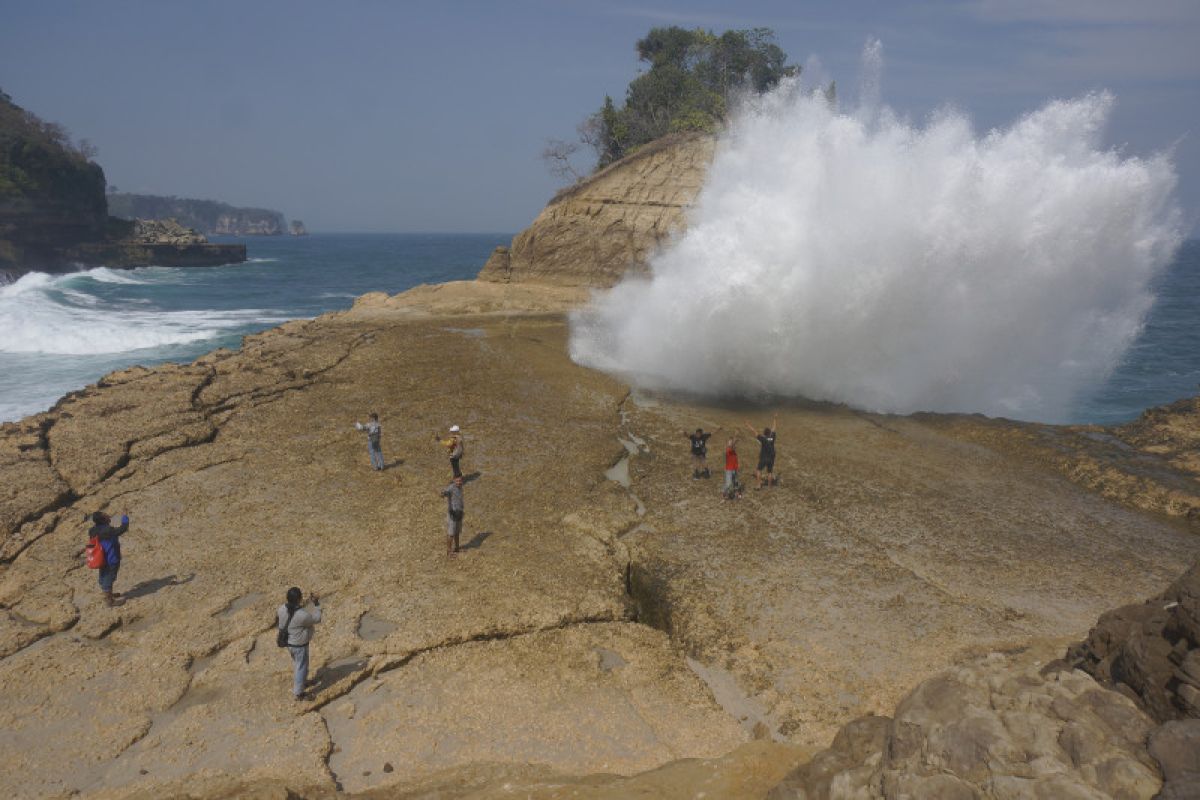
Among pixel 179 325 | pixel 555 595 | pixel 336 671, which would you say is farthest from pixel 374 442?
pixel 179 325

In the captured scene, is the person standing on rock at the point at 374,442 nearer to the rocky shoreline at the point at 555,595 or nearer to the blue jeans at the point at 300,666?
the rocky shoreline at the point at 555,595

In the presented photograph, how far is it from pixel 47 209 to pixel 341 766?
81.3 meters

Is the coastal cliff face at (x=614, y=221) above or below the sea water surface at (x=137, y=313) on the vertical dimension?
above

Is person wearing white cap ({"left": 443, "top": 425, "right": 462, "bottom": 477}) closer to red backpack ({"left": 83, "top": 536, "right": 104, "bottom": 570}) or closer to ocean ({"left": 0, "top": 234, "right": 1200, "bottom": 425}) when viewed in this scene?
red backpack ({"left": 83, "top": 536, "right": 104, "bottom": 570})

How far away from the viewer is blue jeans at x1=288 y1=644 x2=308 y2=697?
23.1 feet

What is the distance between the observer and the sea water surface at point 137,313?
2553 centimetres

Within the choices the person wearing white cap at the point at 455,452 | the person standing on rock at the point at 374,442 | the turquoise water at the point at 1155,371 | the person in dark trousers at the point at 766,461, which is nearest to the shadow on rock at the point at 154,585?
the person standing on rock at the point at 374,442

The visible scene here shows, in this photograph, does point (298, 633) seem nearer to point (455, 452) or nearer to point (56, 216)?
point (455, 452)

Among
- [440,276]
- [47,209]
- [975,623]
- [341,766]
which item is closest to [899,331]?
[975,623]

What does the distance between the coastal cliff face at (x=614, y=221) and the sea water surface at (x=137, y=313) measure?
13289 millimetres

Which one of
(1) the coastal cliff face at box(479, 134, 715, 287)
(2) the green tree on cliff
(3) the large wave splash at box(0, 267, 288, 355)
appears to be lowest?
(3) the large wave splash at box(0, 267, 288, 355)

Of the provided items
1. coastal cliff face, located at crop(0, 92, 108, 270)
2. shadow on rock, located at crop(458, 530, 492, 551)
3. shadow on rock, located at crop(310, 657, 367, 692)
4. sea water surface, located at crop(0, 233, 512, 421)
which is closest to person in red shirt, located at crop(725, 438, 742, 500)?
shadow on rock, located at crop(458, 530, 492, 551)

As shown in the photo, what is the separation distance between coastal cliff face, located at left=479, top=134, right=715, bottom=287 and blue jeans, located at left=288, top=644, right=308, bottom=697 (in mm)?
25087

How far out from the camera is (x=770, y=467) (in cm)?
1207
